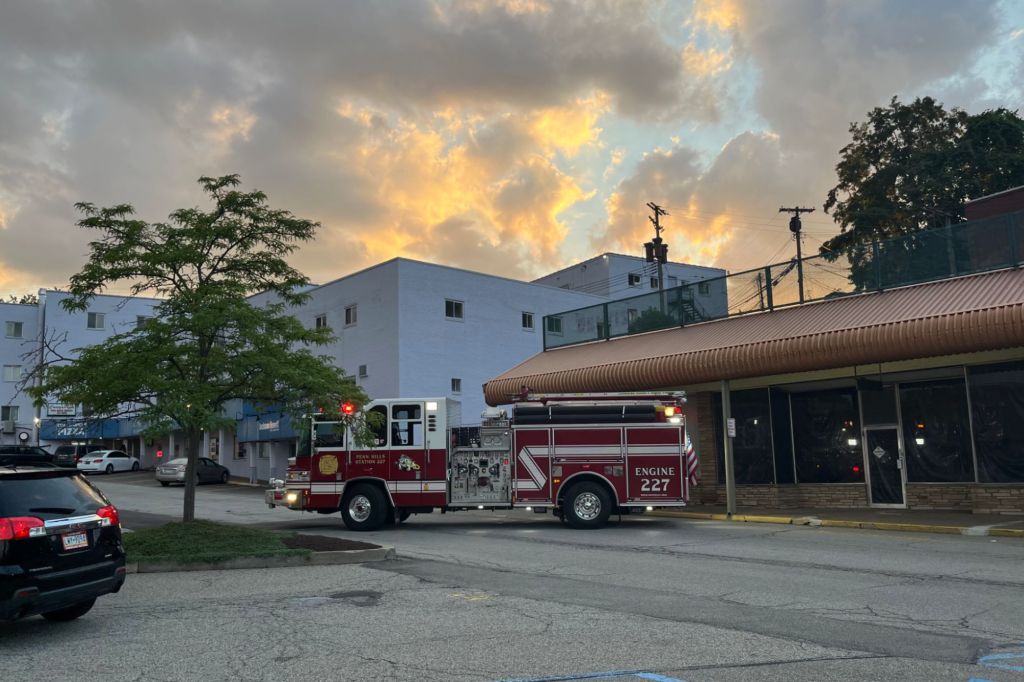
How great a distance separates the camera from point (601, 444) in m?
18.1

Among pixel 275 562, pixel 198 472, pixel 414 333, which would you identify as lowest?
pixel 275 562

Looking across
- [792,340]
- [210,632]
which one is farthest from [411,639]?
[792,340]

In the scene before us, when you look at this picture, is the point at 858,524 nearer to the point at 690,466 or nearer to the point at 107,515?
the point at 690,466

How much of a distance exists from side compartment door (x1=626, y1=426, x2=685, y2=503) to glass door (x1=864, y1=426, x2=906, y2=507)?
20.1 feet

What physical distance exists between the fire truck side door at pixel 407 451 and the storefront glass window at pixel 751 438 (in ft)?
31.9

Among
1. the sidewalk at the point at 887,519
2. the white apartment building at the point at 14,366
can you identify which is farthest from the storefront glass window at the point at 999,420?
the white apartment building at the point at 14,366

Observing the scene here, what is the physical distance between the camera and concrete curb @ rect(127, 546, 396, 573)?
11.8 metres

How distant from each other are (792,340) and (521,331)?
65.2 ft

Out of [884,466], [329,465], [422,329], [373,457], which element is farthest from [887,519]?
[422,329]

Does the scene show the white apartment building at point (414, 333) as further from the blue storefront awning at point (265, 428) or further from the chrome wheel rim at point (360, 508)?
the chrome wheel rim at point (360, 508)

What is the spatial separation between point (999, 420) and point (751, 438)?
633 centimetres

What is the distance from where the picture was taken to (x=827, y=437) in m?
21.9

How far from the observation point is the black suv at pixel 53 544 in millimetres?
7125

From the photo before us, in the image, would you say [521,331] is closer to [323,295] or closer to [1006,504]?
[323,295]
